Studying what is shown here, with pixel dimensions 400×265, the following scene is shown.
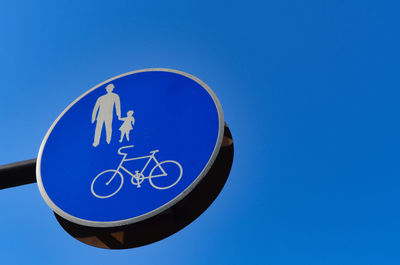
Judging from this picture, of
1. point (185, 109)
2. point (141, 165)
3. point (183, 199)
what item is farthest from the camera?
point (185, 109)

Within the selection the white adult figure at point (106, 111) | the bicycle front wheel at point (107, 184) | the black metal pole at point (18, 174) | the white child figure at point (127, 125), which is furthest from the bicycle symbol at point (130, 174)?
the black metal pole at point (18, 174)

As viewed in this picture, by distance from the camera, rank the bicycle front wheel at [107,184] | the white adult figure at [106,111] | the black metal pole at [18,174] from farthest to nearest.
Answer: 1. the white adult figure at [106,111]
2. the black metal pole at [18,174]
3. the bicycle front wheel at [107,184]

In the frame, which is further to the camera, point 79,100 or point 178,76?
point 79,100

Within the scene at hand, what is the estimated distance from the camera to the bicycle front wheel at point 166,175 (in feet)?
12.3

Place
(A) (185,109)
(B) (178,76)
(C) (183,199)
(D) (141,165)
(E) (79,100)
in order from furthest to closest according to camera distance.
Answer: (E) (79,100)
(B) (178,76)
(A) (185,109)
(D) (141,165)
(C) (183,199)

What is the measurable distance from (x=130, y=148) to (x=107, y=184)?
1.27 ft

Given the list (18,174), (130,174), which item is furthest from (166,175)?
(18,174)

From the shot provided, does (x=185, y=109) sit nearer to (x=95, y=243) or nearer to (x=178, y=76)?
(x=178, y=76)

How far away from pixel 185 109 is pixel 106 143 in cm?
80

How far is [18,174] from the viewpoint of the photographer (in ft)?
13.9

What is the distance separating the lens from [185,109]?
4219 millimetres

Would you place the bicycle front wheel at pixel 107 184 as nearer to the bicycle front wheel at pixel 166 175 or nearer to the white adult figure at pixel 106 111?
the bicycle front wheel at pixel 166 175

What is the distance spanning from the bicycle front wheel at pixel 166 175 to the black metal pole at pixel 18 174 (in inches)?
49.0


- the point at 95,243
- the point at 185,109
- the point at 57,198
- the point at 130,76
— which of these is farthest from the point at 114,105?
the point at 95,243
